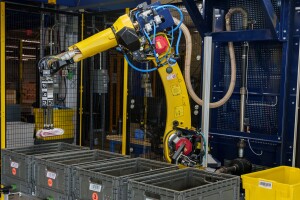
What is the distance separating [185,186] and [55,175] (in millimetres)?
1009

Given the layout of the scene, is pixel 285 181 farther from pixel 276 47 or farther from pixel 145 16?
pixel 145 16

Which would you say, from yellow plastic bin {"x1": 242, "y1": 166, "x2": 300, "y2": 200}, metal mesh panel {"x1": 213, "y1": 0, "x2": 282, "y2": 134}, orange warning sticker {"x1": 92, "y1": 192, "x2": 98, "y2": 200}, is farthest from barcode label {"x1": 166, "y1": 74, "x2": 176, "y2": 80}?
orange warning sticker {"x1": 92, "y1": 192, "x2": 98, "y2": 200}

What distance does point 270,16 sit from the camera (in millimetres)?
3695

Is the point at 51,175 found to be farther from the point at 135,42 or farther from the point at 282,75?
the point at 282,75

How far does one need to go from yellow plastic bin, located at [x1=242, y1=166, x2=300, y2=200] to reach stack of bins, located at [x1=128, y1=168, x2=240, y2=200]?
498 mm

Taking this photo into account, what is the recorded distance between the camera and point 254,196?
3.28 m

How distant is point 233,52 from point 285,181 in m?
1.56

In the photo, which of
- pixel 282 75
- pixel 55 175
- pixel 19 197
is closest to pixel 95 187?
pixel 55 175

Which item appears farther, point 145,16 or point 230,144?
point 230,144

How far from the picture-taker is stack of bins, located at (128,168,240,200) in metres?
2.40

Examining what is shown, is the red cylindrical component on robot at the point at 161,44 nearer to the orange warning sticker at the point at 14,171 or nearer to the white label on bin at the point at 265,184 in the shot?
the white label on bin at the point at 265,184

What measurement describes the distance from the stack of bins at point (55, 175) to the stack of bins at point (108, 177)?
0.07m

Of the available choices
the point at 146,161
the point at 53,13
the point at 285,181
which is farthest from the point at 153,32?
the point at 53,13

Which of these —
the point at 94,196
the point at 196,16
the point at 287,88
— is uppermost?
the point at 196,16
